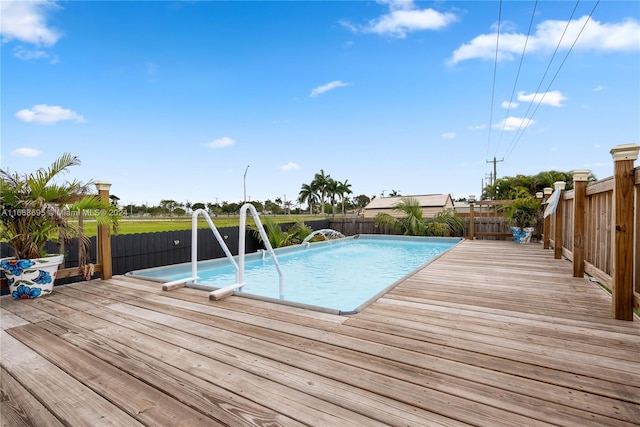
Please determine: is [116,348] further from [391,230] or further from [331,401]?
[391,230]

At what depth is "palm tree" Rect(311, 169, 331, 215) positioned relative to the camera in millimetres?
38656

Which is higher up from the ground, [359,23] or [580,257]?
[359,23]

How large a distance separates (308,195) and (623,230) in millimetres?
37076

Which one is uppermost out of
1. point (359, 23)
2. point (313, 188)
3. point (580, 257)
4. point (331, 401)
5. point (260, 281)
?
point (359, 23)

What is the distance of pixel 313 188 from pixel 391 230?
2884 cm

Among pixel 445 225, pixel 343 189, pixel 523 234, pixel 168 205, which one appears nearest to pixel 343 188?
pixel 343 189

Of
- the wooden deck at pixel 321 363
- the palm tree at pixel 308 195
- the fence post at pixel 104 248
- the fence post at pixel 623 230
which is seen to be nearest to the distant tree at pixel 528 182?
the palm tree at pixel 308 195

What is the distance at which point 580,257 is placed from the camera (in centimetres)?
353

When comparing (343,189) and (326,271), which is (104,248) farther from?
(343,189)

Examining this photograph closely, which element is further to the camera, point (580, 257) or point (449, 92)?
point (449, 92)

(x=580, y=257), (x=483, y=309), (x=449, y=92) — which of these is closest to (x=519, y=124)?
(x=449, y=92)

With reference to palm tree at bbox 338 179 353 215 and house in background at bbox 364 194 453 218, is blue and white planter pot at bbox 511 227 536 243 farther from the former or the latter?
palm tree at bbox 338 179 353 215

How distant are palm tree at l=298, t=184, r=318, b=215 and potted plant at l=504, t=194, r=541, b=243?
3207cm

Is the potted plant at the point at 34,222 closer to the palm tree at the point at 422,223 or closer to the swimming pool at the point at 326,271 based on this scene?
the swimming pool at the point at 326,271
